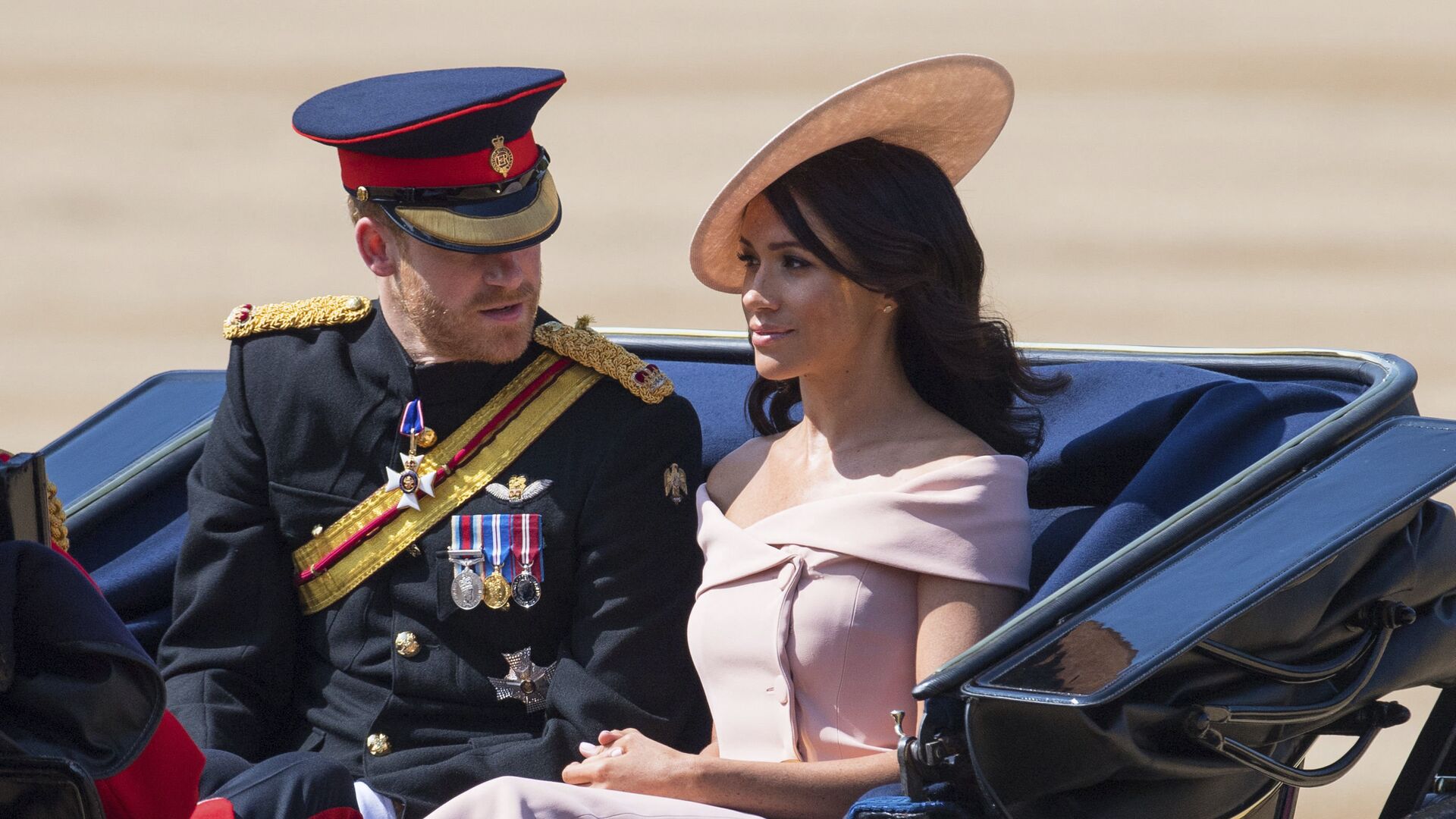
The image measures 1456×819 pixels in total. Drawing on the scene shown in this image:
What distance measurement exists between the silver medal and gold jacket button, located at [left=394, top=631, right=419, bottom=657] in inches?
3.4

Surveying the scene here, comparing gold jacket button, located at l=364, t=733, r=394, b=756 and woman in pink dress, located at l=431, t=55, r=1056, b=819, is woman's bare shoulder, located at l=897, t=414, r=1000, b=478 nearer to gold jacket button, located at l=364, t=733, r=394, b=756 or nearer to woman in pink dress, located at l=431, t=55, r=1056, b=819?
woman in pink dress, located at l=431, t=55, r=1056, b=819

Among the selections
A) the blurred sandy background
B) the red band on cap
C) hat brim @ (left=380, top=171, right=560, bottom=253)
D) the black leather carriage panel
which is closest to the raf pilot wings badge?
hat brim @ (left=380, top=171, right=560, bottom=253)

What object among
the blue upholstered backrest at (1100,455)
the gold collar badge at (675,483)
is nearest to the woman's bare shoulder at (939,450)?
the blue upholstered backrest at (1100,455)

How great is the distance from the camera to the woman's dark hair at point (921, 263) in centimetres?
273

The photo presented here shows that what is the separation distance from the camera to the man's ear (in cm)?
305

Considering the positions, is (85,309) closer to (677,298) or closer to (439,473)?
(677,298)

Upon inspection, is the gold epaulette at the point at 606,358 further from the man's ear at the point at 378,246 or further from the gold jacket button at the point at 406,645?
the gold jacket button at the point at 406,645

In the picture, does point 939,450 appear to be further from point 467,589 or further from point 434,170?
point 434,170

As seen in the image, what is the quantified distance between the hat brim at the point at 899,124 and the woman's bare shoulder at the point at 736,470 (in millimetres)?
308

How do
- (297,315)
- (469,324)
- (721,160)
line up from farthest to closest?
(721,160), (297,315), (469,324)

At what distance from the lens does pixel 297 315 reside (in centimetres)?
323

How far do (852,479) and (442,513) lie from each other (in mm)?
691

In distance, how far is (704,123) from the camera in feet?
31.1

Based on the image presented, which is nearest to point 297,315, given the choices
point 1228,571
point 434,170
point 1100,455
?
point 434,170
